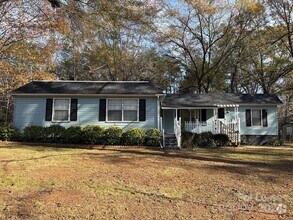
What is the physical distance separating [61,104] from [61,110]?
0.37 meters

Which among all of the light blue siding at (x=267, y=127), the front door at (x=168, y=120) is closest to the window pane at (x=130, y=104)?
the front door at (x=168, y=120)

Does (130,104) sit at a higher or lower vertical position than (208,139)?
higher

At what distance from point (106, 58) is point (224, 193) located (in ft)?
72.5

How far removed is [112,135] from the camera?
1298cm

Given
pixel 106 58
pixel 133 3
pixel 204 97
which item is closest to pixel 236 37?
pixel 204 97

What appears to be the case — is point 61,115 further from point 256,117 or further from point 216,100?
point 256,117

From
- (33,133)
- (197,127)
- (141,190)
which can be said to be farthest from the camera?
(197,127)

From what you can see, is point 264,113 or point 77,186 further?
point 264,113

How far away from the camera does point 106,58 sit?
25.3 metres

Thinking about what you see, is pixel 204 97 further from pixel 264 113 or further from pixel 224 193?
pixel 224 193

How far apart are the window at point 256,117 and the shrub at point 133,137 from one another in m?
10.5

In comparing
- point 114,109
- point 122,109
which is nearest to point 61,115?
point 114,109

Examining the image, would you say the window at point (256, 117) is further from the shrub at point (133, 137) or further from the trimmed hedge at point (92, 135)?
the shrub at point (133, 137)

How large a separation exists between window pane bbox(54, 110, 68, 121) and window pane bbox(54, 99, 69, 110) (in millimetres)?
218
